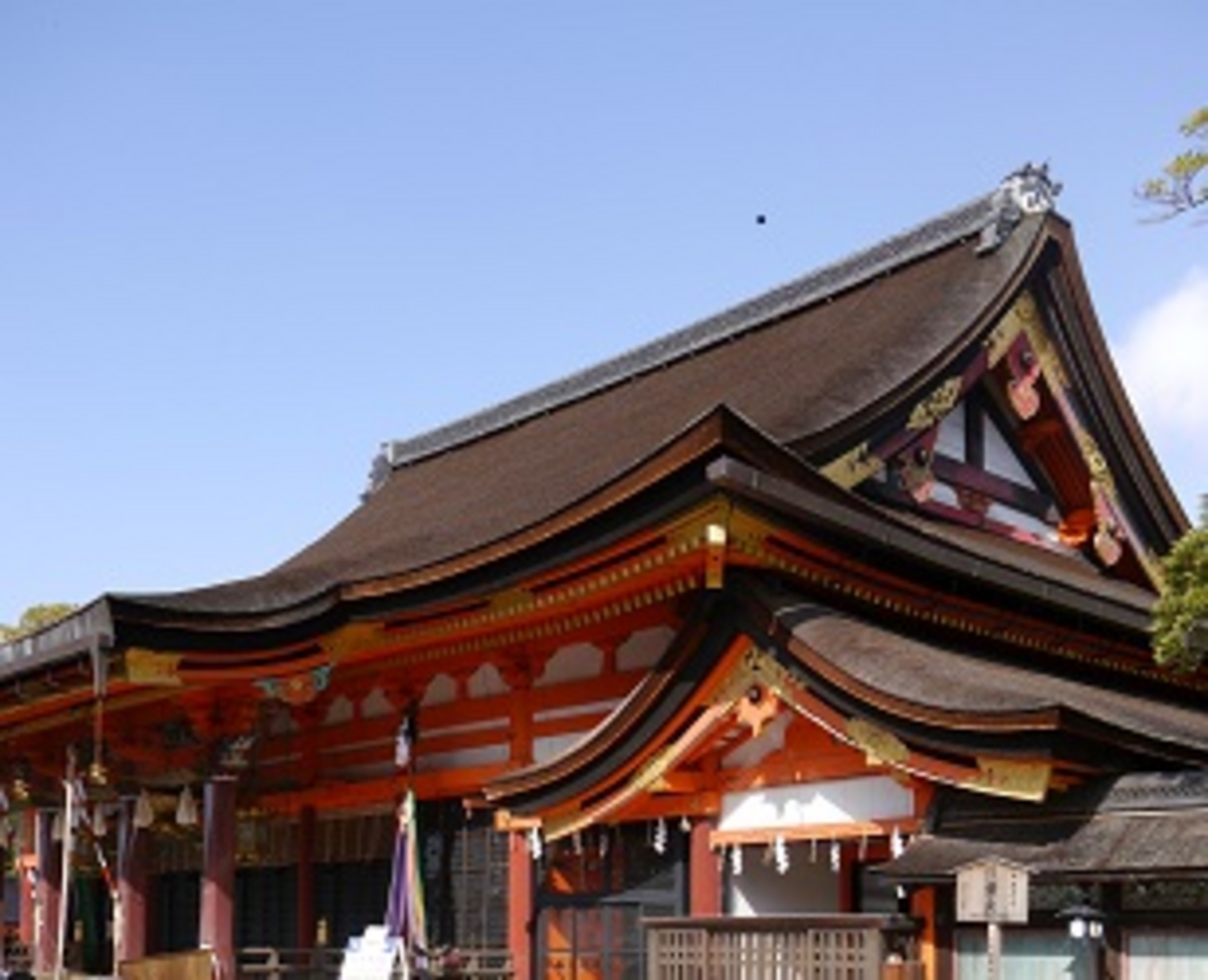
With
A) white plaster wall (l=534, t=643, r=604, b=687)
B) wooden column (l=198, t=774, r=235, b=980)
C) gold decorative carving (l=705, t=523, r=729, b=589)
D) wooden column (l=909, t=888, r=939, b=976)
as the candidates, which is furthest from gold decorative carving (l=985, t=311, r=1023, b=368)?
wooden column (l=198, t=774, r=235, b=980)

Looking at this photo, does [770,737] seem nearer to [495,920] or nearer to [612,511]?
[612,511]

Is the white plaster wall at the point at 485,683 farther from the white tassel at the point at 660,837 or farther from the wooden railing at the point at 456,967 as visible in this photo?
the white tassel at the point at 660,837

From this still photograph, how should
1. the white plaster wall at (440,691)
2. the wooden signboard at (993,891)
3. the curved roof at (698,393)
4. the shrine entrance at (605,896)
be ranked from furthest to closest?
the white plaster wall at (440,691), the curved roof at (698,393), the shrine entrance at (605,896), the wooden signboard at (993,891)

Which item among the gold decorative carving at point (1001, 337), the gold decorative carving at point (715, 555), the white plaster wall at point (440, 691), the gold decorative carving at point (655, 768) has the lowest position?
the gold decorative carving at point (655, 768)

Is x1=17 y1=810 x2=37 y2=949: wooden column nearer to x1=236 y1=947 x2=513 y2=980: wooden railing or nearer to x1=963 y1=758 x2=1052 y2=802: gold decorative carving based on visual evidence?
x1=236 y1=947 x2=513 y2=980: wooden railing

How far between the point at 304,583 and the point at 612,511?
12.3 ft

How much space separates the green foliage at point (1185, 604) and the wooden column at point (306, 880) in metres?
9.97

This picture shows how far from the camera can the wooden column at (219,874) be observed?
50.5 feet

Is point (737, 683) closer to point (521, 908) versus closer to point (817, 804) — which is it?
point (817, 804)

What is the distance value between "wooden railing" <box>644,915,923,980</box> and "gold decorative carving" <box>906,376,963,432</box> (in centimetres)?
502

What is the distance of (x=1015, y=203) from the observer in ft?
53.9

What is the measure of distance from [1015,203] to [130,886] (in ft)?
39.7

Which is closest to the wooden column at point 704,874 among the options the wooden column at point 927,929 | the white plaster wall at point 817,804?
the white plaster wall at point 817,804

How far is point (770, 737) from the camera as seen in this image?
12.3 meters
